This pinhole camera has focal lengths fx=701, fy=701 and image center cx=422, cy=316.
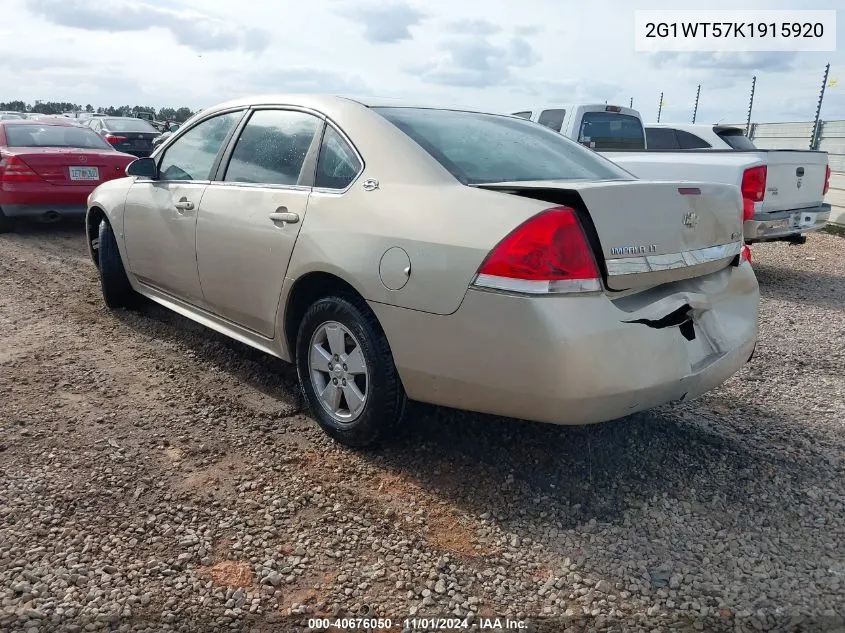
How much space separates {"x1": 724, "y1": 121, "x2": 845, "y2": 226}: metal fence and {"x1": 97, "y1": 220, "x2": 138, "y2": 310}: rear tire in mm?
11573

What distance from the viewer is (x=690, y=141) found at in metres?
9.98

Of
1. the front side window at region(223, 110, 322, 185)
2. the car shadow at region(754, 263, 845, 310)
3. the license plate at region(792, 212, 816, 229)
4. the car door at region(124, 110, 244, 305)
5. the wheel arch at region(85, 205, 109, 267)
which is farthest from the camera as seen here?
the license plate at region(792, 212, 816, 229)

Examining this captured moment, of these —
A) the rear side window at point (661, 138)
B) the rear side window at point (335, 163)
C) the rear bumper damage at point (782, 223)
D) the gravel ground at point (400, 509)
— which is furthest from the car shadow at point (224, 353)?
the rear side window at point (661, 138)

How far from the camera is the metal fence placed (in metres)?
14.1

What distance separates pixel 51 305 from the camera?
5.51 meters

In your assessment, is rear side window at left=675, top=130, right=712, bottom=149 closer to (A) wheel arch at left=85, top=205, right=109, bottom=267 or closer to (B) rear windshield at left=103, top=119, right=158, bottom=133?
(A) wheel arch at left=85, top=205, right=109, bottom=267

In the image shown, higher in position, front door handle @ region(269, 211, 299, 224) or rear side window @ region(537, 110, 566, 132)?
rear side window @ region(537, 110, 566, 132)

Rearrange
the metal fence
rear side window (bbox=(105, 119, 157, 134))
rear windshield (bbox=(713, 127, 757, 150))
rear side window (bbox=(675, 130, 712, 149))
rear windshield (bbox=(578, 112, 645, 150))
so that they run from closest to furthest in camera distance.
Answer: rear windshield (bbox=(578, 112, 645, 150))
rear windshield (bbox=(713, 127, 757, 150))
rear side window (bbox=(675, 130, 712, 149))
the metal fence
rear side window (bbox=(105, 119, 157, 134))

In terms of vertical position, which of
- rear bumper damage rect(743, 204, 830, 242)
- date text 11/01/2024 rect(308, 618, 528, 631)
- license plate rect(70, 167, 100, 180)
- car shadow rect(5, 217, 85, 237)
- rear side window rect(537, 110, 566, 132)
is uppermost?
rear side window rect(537, 110, 566, 132)

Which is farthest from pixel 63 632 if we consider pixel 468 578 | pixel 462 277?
pixel 462 277

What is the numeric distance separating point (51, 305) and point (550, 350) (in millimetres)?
4555

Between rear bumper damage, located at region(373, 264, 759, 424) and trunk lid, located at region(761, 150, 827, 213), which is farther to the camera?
trunk lid, located at region(761, 150, 827, 213)

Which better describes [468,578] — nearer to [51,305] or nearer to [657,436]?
[657,436]

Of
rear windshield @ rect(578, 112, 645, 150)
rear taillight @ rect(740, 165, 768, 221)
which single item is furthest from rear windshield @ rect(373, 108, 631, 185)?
rear windshield @ rect(578, 112, 645, 150)
